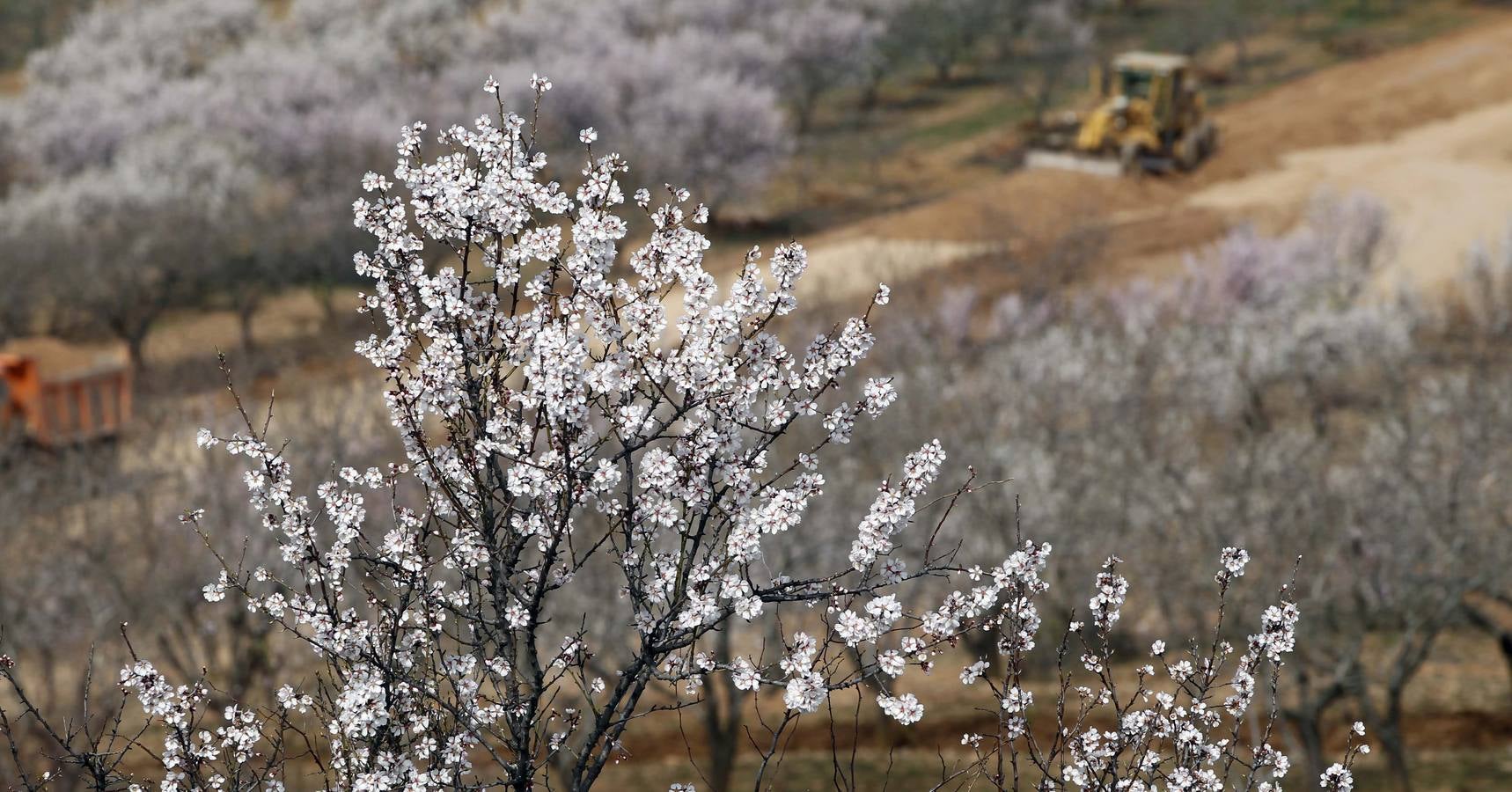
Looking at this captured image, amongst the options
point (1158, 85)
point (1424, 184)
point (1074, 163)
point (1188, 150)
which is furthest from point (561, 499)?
point (1424, 184)

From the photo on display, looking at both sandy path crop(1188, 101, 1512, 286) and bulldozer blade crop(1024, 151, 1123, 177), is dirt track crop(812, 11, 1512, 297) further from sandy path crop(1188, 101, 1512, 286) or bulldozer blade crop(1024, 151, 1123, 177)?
bulldozer blade crop(1024, 151, 1123, 177)

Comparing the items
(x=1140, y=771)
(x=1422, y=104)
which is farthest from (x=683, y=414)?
(x=1422, y=104)

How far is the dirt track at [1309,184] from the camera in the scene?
53406mm

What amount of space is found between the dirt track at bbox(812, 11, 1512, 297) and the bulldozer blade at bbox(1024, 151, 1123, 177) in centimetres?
40

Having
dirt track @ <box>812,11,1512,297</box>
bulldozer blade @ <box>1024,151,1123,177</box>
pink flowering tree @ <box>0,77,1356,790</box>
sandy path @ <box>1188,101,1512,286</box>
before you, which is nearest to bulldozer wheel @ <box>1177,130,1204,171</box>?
dirt track @ <box>812,11,1512,297</box>

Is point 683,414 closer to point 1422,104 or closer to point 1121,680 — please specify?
point 1121,680

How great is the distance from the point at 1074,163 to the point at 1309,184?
25.2 ft

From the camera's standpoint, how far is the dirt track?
53.4 metres

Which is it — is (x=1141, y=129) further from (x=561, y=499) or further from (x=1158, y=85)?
(x=561, y=499)

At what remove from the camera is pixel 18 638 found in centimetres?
2892

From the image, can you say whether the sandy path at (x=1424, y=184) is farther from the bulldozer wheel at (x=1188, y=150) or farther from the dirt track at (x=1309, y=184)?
the bulldozer wheel at (x=1188, y=150)

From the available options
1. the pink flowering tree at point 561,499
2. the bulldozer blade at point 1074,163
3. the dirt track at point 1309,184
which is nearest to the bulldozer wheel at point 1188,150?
the dirt track at point 1309,184

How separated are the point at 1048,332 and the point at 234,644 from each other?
1987cm

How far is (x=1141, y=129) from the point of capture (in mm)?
58812
